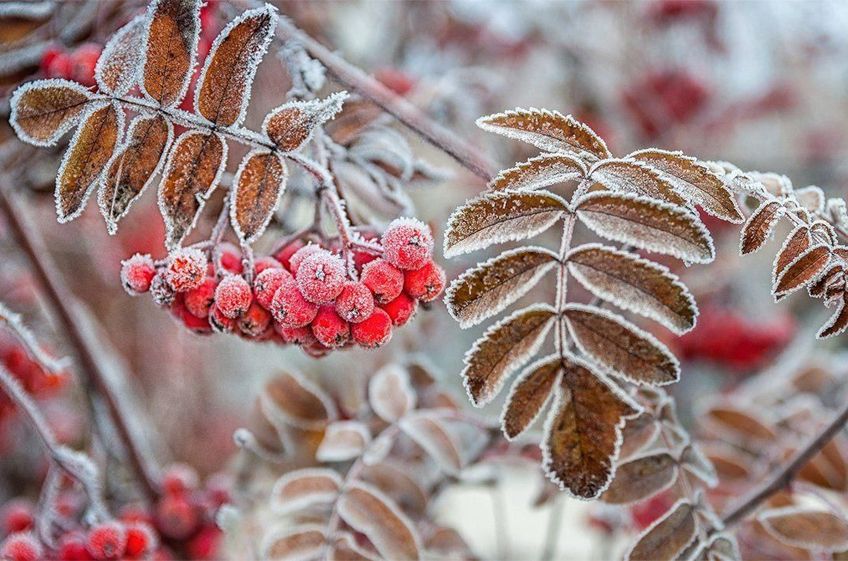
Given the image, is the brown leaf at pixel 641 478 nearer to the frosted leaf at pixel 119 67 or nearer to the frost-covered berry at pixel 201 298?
the frost-covered berry at pixel 201 298

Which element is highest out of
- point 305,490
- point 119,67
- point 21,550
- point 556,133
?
point 556,133

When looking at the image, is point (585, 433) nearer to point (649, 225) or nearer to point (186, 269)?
point (649, 225)

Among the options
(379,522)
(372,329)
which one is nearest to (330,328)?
(372,329)

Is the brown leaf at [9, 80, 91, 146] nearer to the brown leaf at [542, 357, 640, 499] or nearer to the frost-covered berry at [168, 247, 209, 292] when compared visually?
the frost-covered berry at [168, 247, 209, 292]

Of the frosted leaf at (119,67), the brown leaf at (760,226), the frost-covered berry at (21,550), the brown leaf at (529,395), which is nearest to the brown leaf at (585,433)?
the brown leaf at (529,395)

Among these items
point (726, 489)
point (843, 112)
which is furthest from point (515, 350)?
point (843, 112)

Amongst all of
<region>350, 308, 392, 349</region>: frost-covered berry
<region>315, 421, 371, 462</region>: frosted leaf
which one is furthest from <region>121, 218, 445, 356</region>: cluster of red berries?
<region>315, 421, 371, 462</region>: frosted leaf

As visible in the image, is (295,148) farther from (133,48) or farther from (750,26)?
(750,26)
